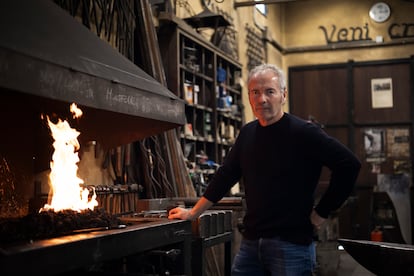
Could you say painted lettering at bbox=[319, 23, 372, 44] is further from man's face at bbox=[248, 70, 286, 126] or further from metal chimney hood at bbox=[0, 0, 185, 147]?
man's face at bbox=[248, 70, 286, 126]

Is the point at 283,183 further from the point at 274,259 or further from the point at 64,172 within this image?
the point at 64,172

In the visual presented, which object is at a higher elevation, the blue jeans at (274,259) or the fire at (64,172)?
the fire at (64,172)

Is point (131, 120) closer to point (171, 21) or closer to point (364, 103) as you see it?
point (171, 21)

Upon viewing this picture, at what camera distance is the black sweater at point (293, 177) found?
8.87 ft

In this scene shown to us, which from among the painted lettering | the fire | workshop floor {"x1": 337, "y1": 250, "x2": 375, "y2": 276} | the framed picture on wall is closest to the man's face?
the fire

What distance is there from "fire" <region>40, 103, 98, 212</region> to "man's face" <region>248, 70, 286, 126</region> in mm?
1166

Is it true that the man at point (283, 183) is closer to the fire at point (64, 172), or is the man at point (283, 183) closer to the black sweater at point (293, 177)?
the black sweater at point (293, 177)

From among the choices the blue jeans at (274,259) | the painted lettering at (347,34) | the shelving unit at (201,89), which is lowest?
the blue jeans at (274,259)

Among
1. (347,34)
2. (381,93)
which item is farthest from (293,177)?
(347,34)

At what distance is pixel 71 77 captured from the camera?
2.81m

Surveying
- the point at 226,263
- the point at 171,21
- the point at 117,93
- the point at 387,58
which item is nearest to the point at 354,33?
the point at 387,58

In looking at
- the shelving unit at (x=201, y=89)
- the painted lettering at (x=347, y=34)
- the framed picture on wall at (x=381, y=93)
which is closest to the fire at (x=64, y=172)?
the shelving unit at (x=201, y=89)

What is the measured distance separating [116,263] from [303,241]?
3.89 feet

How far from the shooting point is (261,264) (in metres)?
2.77
